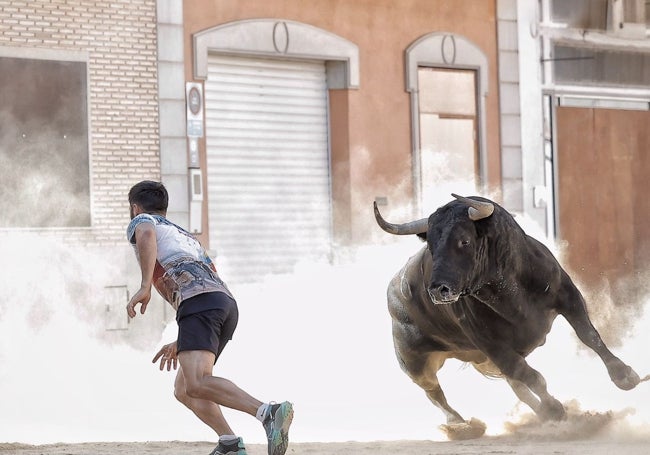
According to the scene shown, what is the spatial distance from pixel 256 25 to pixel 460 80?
351cm

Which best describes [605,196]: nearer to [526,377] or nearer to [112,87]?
[112,87]

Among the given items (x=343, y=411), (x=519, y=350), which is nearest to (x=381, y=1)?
(x=343, y=411)

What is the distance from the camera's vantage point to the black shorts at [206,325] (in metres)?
6.96

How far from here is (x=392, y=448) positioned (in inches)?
346

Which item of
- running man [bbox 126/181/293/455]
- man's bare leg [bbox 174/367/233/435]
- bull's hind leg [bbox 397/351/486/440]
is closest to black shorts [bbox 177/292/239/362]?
running man [bbox 126/181/293/455]

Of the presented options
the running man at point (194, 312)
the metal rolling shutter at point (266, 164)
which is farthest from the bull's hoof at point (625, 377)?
the metal rolling shutter at point (266, 164)

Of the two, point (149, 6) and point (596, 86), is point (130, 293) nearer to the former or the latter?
point (149, 6)

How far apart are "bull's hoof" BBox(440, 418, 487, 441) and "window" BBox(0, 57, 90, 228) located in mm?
7089

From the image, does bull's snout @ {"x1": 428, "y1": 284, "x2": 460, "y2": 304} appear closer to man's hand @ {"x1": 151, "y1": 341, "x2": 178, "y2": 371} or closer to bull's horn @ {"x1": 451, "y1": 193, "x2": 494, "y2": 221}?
bull's horn @ {"x1": 451, "y1": 193, "x2": 494, "y2": 221}

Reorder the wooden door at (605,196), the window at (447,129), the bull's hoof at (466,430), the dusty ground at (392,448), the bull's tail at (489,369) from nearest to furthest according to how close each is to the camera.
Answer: the dusty ground at (392,448) < the bull's tail at (489,369) < the bull's hoof at (466,430) < the window at (447,129) < the wooden door at (605,196)

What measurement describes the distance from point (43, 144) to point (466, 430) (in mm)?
7510

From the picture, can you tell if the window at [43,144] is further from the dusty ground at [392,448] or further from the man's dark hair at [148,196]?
the man's dark hair at [148,196]

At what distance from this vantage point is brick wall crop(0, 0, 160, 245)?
51.3 ft

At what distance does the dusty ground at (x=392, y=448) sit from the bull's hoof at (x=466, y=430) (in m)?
0.25
